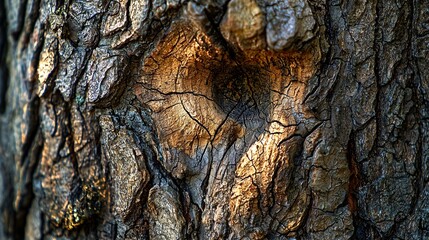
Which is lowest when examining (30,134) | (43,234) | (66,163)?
(43,234)

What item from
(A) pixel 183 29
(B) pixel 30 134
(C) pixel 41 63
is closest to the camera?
(A) pixel 183 29

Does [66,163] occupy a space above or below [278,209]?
above

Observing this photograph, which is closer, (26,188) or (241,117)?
(241,117)

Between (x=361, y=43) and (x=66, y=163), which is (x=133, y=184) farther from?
(x=361, y=43)

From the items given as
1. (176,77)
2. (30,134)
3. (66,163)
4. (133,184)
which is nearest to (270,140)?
(176,77)

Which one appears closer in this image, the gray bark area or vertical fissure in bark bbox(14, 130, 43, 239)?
the gray bark area

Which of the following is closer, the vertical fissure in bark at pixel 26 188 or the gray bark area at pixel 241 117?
the gray bark area at pixel 241 117

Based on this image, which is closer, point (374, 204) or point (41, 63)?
point (374, 204)

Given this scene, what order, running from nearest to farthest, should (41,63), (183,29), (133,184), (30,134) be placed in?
1. (183,29)
2. (133,184)
3. (41,63)
4. (30,134)
